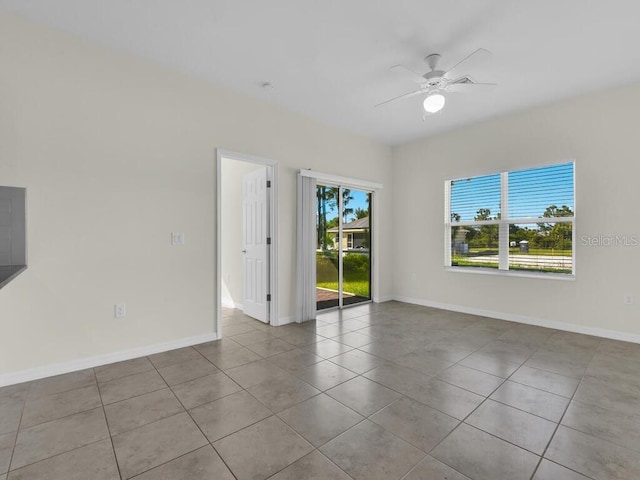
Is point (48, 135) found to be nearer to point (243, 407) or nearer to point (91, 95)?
point (91, 95)

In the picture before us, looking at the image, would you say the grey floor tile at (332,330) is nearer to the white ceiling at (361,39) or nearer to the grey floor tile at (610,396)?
the grey floor tile at (610,396)

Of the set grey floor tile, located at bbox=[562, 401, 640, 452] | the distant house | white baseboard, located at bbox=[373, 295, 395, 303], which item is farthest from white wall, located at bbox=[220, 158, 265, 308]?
grey floor tile, located at bbox=[562, 401, 640, 452]

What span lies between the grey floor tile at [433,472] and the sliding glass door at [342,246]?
3470mm

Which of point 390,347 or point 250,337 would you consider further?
point 250,337

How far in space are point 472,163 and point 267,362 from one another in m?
4.26

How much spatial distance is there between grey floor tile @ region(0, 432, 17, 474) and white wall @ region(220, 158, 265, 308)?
10.9 feet

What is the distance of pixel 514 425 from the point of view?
2014 millimetres

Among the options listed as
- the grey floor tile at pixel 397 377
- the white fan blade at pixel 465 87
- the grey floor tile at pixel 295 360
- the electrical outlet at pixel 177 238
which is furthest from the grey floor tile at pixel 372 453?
the white fan blade at pixel 465 87

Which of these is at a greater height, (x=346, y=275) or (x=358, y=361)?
(x=346, y=275)

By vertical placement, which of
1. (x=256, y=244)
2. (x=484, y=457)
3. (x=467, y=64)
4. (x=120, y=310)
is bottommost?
(x=484, y=457)

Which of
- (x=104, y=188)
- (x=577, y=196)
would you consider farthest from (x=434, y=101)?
(x=104, y=188)

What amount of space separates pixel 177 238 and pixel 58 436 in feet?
6.32

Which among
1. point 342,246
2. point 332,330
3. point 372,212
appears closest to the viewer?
point 332,330

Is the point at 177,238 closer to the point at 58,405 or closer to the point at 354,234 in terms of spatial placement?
the point at 58,405
